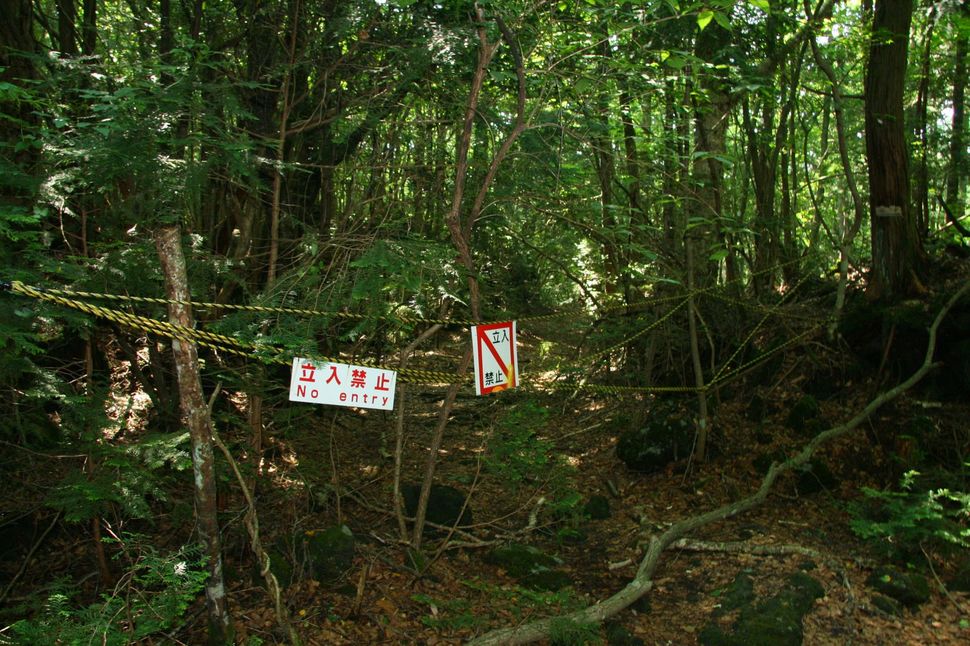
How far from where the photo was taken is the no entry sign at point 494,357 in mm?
4289

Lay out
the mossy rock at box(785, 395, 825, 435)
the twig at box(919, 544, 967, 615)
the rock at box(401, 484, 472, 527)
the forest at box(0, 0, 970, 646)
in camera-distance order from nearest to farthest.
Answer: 1. the forest at box(0, 0, 970, 646)
2. the twig at box(919, 544, 967, 615)
3. the rock at box(401, 484, 472, 527)
4. the mossy rock at box(785, 395, 825, 435)

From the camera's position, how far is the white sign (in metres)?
3.54

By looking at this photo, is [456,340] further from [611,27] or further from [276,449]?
[611,27]

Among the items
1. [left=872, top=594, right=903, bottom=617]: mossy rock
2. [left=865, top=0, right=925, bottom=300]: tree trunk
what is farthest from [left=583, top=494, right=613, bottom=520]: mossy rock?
[left=865, top=0, right=925, bottom=300]: tree trunk

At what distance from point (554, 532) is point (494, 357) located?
7.93 feet

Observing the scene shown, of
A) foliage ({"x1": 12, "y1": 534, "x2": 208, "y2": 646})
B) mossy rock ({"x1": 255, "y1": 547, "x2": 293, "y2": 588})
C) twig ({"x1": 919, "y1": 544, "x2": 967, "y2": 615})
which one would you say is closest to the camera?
foliage ({"x1": 12, "y1": 534, "x2": 208, "y2": 646})

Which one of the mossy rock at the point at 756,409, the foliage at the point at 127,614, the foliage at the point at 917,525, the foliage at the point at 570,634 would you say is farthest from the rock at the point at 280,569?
the mossy rock at the point at 756,409

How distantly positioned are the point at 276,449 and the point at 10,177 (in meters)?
3.09

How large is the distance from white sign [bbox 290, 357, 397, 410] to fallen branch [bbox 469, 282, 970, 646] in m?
1.66

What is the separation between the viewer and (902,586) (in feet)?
16.3

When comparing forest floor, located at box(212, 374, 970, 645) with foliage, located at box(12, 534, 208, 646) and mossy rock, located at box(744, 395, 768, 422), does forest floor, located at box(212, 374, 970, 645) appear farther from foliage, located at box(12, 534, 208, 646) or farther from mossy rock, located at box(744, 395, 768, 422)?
foliage, located at box(12, 534, 208, 646)

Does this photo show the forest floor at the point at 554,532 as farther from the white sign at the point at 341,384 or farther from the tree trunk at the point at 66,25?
the tree trunk at the point at 66,25

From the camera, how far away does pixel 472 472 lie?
7.09m

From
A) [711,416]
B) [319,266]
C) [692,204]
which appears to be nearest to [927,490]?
[711,416]
